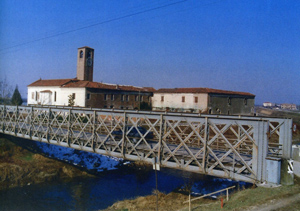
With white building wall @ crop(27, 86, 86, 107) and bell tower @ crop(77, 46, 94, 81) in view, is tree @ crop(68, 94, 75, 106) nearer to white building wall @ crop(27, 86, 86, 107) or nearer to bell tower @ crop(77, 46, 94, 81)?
white building wall @ crop(27, 86, 86, 107)

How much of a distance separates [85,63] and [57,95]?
9493mm

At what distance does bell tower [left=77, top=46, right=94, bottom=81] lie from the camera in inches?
2155

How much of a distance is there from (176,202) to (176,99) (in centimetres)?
3888

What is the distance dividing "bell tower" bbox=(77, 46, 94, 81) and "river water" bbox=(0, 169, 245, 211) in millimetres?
34949

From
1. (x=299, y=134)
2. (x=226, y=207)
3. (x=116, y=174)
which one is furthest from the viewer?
(x=299, y=134)

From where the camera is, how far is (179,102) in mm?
53500

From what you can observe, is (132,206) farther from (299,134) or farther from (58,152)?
(299,134)

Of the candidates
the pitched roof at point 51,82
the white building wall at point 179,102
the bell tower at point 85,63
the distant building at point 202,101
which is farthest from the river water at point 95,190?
the bell tower at point 85,63

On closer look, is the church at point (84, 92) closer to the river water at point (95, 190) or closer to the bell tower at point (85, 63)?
the bell tower at point (85, 63)

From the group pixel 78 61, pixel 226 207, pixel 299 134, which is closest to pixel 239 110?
pixel 299 134

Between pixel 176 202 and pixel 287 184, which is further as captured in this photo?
pixel 176 202

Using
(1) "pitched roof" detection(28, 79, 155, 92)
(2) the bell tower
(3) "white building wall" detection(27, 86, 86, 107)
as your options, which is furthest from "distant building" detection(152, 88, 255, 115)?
(3) "white building wall" detection(27, 86, 86, 107)

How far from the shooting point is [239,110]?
57562mm

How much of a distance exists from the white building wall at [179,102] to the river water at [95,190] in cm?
2731
